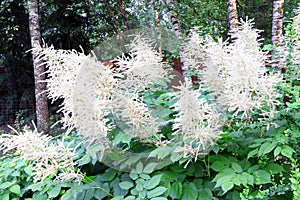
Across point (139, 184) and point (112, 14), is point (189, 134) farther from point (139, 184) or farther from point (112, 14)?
point (112, 14)

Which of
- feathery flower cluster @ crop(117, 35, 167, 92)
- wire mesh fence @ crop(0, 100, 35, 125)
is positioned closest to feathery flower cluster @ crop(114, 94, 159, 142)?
feathery flower cluster @ crop(117, 35, 167, 92)

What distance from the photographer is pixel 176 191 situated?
1430 mm

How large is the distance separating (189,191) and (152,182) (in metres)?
0.19

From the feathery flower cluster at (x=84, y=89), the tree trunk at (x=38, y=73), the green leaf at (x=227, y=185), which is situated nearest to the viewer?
the green leaf at (x=227, y=185)

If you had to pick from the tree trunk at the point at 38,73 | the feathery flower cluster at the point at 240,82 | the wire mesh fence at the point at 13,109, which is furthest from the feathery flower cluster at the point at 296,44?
the wire mesh fence at the point at 13,109

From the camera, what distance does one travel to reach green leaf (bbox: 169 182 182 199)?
4.65 ft

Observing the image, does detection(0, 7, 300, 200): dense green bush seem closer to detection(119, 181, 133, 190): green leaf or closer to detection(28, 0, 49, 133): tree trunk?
detection(119, 181, 133, 190): green leaf

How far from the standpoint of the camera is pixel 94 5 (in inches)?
253

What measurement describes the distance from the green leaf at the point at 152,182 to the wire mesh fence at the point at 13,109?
6601 mm

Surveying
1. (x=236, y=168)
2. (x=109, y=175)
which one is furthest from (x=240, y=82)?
(x=109, y=175)

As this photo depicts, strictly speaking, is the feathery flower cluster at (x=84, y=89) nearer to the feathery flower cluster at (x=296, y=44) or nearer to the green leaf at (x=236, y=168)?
the green leaf at (x=236, y=168)

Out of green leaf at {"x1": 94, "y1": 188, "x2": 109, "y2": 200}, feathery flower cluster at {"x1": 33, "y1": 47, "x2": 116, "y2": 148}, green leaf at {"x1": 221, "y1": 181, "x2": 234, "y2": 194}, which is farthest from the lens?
green leaf at {"x1": 94, "y1": 188, "x2": 109, "y2": 200}

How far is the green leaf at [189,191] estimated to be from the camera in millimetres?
1429

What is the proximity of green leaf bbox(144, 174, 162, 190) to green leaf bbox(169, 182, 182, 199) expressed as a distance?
9 cm
